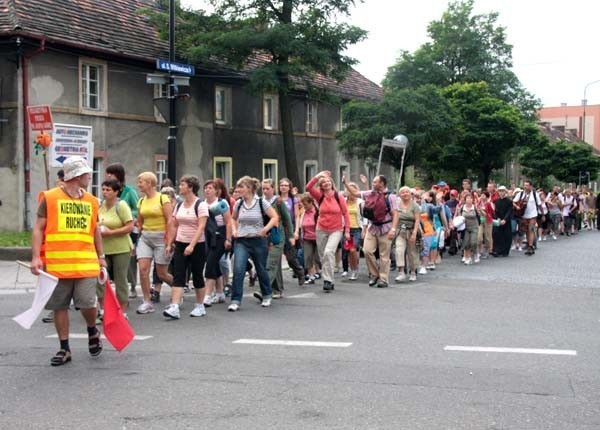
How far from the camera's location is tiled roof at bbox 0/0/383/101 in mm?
22906

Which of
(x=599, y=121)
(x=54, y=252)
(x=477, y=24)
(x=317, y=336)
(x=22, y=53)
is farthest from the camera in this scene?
(x=599, y=121)

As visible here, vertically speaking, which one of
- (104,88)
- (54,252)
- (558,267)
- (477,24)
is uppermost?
(477,24)

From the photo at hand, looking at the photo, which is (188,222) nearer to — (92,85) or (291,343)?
(291,343)

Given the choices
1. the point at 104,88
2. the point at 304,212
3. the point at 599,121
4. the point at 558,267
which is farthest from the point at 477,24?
the point at 599,121

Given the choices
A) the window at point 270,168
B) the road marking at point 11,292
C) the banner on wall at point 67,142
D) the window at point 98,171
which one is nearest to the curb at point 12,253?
the banner on wall at point 67,142

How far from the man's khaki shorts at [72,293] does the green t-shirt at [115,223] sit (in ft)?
6.63

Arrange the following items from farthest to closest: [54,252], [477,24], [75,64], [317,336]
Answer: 1. [477,24]
2. [75,64]
3. [317,336]
4. [54,252]

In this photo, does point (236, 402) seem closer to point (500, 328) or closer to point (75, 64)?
point (500, 328)

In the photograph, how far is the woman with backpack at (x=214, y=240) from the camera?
1031 cm

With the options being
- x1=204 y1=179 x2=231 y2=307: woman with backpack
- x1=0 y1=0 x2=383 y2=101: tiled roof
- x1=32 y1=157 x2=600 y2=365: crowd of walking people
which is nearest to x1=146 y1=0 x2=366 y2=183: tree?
x1=0 y1=0 x2=383 y2=101: tiled roof

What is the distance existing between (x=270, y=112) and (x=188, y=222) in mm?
26196

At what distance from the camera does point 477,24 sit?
56.6 m

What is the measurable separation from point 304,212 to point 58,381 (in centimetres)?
806

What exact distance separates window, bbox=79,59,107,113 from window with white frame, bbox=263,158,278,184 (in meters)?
10.3
